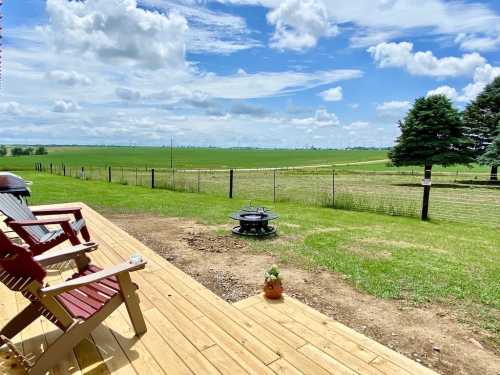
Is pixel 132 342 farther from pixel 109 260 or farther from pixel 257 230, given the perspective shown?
pixel 257 230

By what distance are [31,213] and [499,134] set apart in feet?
86.8

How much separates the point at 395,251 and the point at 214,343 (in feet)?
12.8

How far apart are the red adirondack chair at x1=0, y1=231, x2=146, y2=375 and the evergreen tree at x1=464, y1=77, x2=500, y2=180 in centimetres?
2724

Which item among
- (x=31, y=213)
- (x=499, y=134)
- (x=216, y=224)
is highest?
(x=499, y=134)

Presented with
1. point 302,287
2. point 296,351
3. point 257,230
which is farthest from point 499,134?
point 296,351

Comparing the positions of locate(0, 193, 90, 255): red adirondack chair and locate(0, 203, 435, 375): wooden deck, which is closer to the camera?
locate(0, 203, 435, 375): wooden deck

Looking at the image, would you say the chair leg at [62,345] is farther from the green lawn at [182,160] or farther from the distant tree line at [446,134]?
the green lawn at [182,160]

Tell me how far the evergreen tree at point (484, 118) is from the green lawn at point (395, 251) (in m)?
20.6

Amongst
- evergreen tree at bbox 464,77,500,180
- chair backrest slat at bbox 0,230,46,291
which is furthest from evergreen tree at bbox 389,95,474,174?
chair backrest slat at bbox 0,230,46,291

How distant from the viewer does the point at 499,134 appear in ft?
70.4

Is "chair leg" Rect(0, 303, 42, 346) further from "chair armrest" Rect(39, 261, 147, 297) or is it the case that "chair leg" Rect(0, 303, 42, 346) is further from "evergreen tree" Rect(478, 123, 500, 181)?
"evergreen tree" Rect(478, 123, 500, 181)

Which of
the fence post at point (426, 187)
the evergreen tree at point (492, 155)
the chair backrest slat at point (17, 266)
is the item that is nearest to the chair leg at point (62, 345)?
the chair backrest slat at point (17, 266)

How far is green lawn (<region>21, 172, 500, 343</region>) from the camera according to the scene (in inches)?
141

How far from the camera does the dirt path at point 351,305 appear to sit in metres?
2.47
